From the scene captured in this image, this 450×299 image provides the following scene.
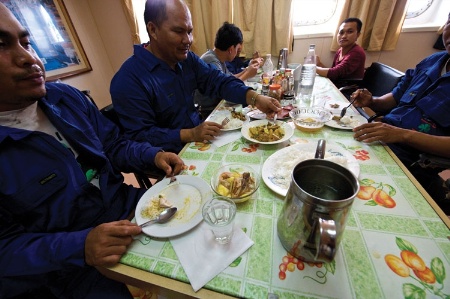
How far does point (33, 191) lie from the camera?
66 centimetres

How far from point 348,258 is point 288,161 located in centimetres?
37

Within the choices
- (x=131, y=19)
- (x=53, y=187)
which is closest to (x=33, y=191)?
(x=53, y=187)

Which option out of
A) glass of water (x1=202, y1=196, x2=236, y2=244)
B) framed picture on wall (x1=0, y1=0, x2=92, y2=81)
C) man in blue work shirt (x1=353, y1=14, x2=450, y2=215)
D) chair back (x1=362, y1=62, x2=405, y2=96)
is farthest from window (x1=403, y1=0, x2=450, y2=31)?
framed picture on wall (x1=0, y1=0, x2=92, y2=81)

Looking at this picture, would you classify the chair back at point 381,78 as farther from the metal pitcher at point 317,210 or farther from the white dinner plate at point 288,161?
the metal pitcher at point 317,210

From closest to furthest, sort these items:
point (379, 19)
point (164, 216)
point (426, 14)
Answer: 1. point (164, 216)
2. point (379, 19)
3. point (426, 14)

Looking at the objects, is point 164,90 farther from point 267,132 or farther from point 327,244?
point 327,244

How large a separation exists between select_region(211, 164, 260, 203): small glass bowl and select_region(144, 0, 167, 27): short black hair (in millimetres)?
963

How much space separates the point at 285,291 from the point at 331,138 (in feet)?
2.40

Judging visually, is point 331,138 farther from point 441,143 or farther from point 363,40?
point 363,40

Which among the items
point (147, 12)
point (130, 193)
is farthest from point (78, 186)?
point (147, 12)

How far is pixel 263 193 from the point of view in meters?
0.65

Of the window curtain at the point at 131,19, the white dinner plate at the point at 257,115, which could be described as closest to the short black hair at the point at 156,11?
the white dinner plate at the point at 257,115

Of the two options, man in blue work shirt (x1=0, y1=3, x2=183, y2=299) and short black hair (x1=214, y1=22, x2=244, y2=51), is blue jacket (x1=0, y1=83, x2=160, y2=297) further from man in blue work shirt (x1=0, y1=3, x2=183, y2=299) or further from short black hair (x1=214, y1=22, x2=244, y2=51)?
short black hair (x1=214, y1=22, x2=244, y2=51)

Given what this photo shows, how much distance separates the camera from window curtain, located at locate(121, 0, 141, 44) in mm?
3021
